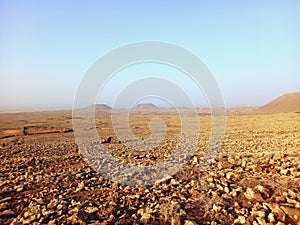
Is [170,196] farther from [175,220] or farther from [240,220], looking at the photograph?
[240,220]

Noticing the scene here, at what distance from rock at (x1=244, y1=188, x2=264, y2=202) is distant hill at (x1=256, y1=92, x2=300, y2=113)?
3185 inches

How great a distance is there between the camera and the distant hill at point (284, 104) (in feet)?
263

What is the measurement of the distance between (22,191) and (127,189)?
219 centimetres

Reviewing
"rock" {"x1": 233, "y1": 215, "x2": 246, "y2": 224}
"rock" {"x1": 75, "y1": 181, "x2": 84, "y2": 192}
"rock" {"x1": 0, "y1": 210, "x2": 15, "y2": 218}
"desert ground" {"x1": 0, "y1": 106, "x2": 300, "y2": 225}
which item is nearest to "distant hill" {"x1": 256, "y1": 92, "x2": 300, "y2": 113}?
"desert ground" {"x1": 0, "y1": 106, "x2": 300, "y2": 225}

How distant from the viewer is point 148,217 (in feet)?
14.0

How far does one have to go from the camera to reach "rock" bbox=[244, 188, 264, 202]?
4.65 metres

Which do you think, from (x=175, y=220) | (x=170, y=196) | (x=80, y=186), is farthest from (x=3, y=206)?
(x=175, y=220)

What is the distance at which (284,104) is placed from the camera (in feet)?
281

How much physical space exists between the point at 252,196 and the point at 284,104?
90.2m

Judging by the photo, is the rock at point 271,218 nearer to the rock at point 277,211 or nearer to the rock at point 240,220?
the rock at point 277,211

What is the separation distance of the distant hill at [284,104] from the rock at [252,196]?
8089 centimetres

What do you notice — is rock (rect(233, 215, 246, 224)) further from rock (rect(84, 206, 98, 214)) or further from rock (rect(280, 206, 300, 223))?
rock (rect(84, 206, 98, 214))

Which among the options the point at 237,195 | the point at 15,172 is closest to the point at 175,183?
the point at 237,195

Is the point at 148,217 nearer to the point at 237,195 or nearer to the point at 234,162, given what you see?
the point at 237,195
